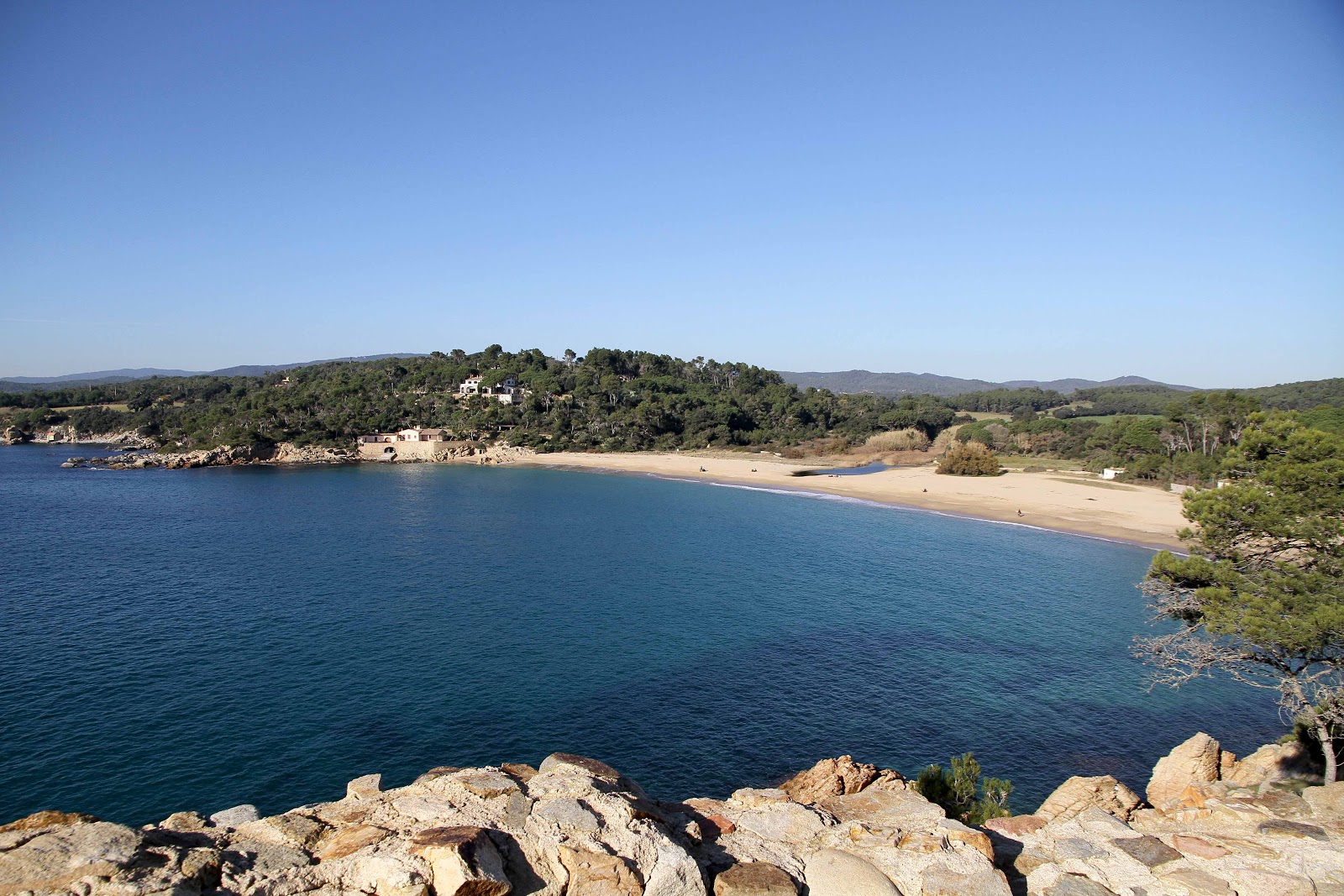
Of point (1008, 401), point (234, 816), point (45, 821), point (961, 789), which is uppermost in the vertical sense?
point (1008, 401)

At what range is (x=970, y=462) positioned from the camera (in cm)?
8288

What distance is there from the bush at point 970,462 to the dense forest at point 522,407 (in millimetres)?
30715

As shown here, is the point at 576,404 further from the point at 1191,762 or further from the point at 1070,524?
the point at 1191,762

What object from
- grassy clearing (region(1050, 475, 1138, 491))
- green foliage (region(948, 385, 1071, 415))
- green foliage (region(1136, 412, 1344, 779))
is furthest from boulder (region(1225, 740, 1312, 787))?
green foliage (region(948, 385, 1071, 415))

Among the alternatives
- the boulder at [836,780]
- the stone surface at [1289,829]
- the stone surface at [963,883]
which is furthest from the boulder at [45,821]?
the stone surface at [1289,829]

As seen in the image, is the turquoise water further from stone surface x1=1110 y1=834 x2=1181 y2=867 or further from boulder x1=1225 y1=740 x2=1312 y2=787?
stone surface x1=1110 y1=834 x2=1181 y2=867

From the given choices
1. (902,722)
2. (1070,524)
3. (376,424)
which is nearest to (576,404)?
(376,424)

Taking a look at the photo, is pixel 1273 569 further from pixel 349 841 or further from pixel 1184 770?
pixel 349 841

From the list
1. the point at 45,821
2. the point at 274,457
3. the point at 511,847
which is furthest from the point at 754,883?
the point at 274,457

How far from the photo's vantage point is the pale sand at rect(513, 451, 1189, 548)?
54.4m

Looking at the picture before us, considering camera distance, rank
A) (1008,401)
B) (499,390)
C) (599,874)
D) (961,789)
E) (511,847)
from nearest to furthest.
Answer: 1. (599,874)
2. (511,847)
3. (961,789)
4. (499,390)
5. (1008,401)

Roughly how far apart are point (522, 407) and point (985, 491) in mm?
72651

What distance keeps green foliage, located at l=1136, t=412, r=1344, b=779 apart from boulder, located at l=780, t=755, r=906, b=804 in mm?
7556

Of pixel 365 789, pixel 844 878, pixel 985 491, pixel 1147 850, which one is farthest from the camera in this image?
pixel 985 491
